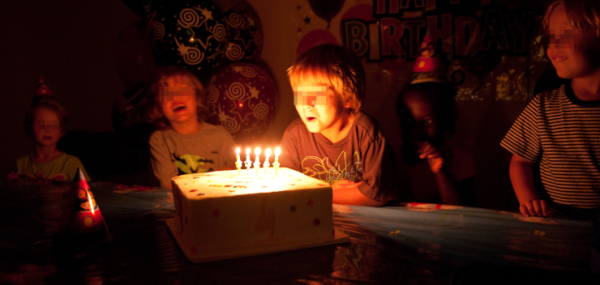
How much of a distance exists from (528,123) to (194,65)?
194cm

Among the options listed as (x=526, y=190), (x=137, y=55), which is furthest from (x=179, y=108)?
(x=526, y=190)

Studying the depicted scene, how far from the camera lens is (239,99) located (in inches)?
104

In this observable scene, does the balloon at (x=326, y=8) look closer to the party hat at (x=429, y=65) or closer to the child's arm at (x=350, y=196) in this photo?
the party hat at (x=429, y=65)

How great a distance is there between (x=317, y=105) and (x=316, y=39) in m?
1.55

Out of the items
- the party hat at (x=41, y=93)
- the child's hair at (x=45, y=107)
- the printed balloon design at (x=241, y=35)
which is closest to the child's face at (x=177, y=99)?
the printed balloon design at (x=241, y=35)

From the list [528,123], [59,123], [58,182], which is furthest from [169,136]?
[528,123]

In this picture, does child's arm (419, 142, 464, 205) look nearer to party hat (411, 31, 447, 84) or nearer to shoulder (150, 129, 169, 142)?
party hat (411, 31, 447, 84)

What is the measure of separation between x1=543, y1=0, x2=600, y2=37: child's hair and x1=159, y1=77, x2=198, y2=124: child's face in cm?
199

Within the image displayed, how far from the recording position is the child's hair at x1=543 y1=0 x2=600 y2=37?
1.43 metres

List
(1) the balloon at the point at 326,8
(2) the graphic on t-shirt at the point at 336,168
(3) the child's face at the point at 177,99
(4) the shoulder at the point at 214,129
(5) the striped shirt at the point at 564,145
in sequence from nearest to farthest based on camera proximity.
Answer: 1. (5) the striped shirt at the point at 564,145
2. (2) the graphic on t-shirt at the point at 336,168
3. (3) the child's face at the point at 177,99
4. (4) the shoulder at the point at 214,129
5. (1) the balloon at the point at 326,8

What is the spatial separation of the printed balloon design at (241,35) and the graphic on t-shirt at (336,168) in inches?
45.8

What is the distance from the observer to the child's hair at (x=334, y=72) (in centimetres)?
177

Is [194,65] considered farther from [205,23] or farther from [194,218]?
[194,218]

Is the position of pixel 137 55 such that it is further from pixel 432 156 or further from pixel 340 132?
pixel 432 156
